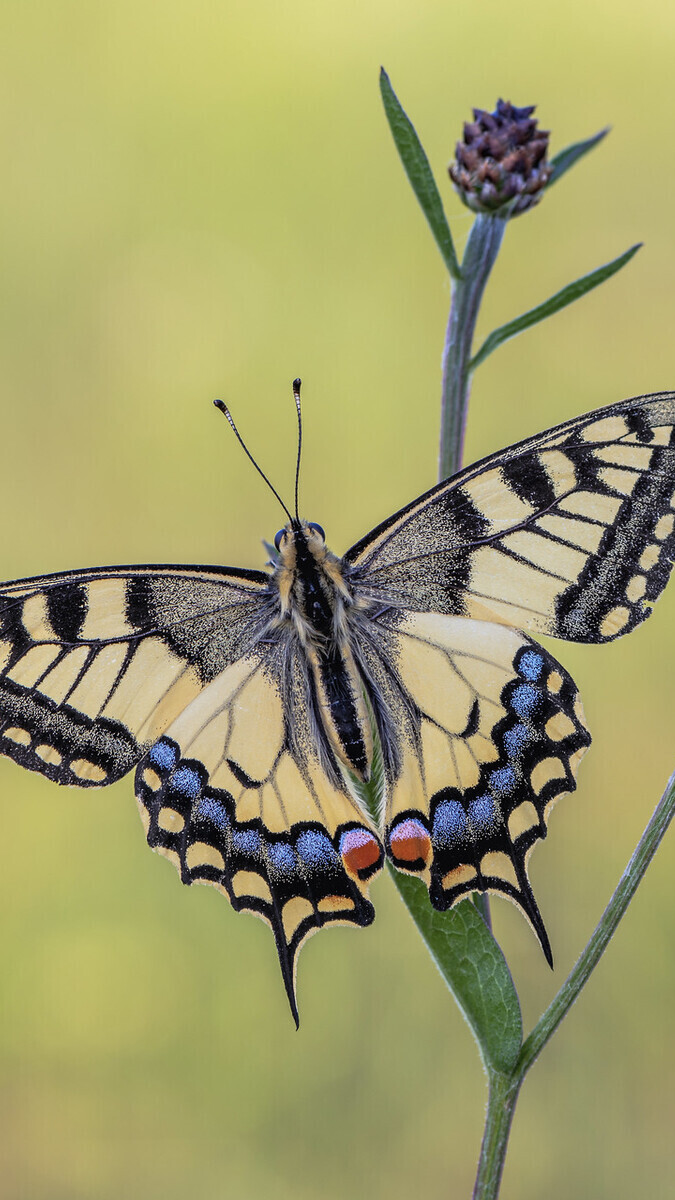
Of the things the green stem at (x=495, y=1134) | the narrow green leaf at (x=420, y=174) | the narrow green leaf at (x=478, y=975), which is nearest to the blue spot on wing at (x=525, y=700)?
the narrow green leaf at (x=478, y=975)

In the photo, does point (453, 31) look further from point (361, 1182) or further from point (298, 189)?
point (361, 1182)

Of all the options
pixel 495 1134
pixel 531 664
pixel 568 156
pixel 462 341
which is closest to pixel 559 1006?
pixel 495 1134

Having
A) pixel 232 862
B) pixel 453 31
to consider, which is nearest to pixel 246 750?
pixel 232 862

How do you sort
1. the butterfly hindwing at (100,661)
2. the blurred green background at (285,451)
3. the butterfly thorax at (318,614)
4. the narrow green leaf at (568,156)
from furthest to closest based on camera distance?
the blurred green background at (285,451), the narrow green leaf at (568,156), the butterfly thorax at (318,614), the butterfly hindwing at (100,661)

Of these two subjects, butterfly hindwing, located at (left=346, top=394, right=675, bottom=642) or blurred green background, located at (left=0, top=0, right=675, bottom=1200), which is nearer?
butterfly hindwing, located at (left=346, top=394, right=675, bottom=642)

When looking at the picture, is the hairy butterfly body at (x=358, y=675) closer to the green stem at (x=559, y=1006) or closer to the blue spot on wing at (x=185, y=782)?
the blue spot on wing at (x=185, y=782)

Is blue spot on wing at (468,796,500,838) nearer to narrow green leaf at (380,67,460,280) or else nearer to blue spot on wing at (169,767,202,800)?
blue spot on wing at (169,767,202,800)

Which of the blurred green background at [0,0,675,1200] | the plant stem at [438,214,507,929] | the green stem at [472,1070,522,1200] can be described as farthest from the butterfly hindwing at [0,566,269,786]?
the blurred green background at [0,0,675,1200]
